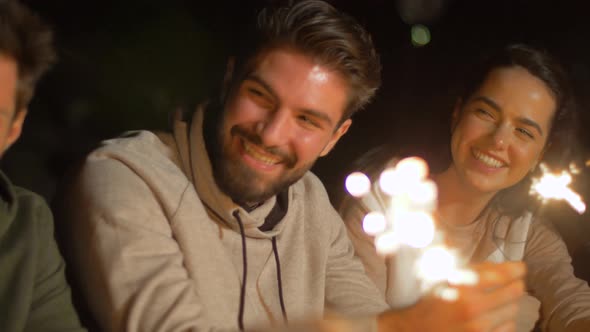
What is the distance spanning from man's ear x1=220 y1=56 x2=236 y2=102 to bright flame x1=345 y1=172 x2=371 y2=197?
24.6 inches

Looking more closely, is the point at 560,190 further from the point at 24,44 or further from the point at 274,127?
the point at 24,44

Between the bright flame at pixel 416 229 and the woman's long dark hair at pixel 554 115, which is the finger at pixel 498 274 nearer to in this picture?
the bright flame at pixel 416 229

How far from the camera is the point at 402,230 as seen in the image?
1.64m

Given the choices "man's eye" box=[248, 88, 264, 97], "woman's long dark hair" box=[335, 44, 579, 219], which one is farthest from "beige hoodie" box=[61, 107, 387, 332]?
"woman's long dark hair" box=[335, 44, 579, 219]

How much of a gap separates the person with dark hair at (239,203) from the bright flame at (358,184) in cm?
26

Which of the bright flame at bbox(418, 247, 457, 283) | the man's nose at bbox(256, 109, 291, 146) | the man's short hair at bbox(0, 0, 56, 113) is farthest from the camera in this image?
the bright flame at bbox(418, 247, 457, 283)

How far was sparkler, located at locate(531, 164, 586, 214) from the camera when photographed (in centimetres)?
185

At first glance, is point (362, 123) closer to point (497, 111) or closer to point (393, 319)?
point (497, 111)

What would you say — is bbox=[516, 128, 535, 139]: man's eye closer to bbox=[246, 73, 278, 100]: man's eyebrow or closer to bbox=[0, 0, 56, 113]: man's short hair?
bbox=[246, 73, 278, 100]: man's eyebrow

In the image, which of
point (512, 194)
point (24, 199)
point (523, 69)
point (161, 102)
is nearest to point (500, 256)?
point (512, 194)

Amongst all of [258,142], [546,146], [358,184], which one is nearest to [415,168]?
[358,184]

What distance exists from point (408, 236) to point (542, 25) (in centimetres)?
92

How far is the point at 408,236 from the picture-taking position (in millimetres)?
1648

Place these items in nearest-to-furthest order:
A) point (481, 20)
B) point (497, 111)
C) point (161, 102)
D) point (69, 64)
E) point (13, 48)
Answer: point (13, 48)
point (69, 64)
point (161, 102)
point (497, 111)
point (481, 20)
